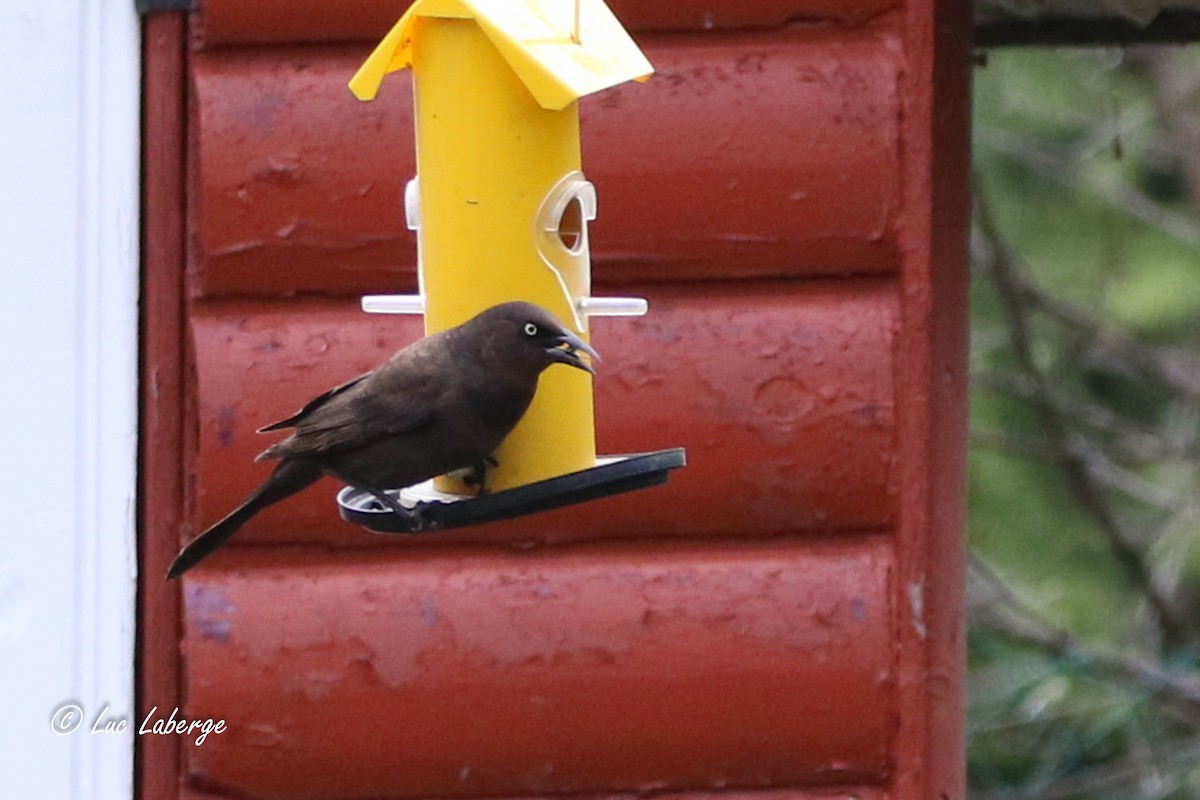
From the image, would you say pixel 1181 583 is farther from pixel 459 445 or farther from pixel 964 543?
pixel 459 445

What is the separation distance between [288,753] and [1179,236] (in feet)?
17.4

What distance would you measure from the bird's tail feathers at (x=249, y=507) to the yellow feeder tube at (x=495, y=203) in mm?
288

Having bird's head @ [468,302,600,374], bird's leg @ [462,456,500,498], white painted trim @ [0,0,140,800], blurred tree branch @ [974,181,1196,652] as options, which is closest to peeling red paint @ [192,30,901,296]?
white painted trim @ [0,0,140,800]

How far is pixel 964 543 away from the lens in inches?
140

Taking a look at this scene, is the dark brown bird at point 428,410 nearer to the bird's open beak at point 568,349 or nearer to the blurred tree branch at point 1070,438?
the bird's open beak at point 568,349

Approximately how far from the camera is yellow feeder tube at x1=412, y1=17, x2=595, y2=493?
2.45 metres

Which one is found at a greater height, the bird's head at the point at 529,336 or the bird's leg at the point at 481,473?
the bird's head at the point at 529,336

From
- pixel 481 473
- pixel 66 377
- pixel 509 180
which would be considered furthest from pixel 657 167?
pixel 66 377

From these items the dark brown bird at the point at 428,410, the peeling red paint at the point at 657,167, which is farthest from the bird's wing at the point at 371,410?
the peeling red paint at the point at 657,167

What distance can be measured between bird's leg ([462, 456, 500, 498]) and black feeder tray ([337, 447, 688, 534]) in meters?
0.22

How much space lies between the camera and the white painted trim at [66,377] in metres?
3.08

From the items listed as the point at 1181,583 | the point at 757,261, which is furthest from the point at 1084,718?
the point at 757,261

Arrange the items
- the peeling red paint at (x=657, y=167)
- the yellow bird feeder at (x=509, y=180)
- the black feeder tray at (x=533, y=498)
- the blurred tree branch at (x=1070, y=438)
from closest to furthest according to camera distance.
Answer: the black feeder tray at (x=533, y=498) → the yellow bird feeder at (x=509, y=180) → the peeling red paint at (x=657, y=167) → the blurred tree branch at (x=1070, y=438)

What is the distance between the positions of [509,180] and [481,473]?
0.43 m
